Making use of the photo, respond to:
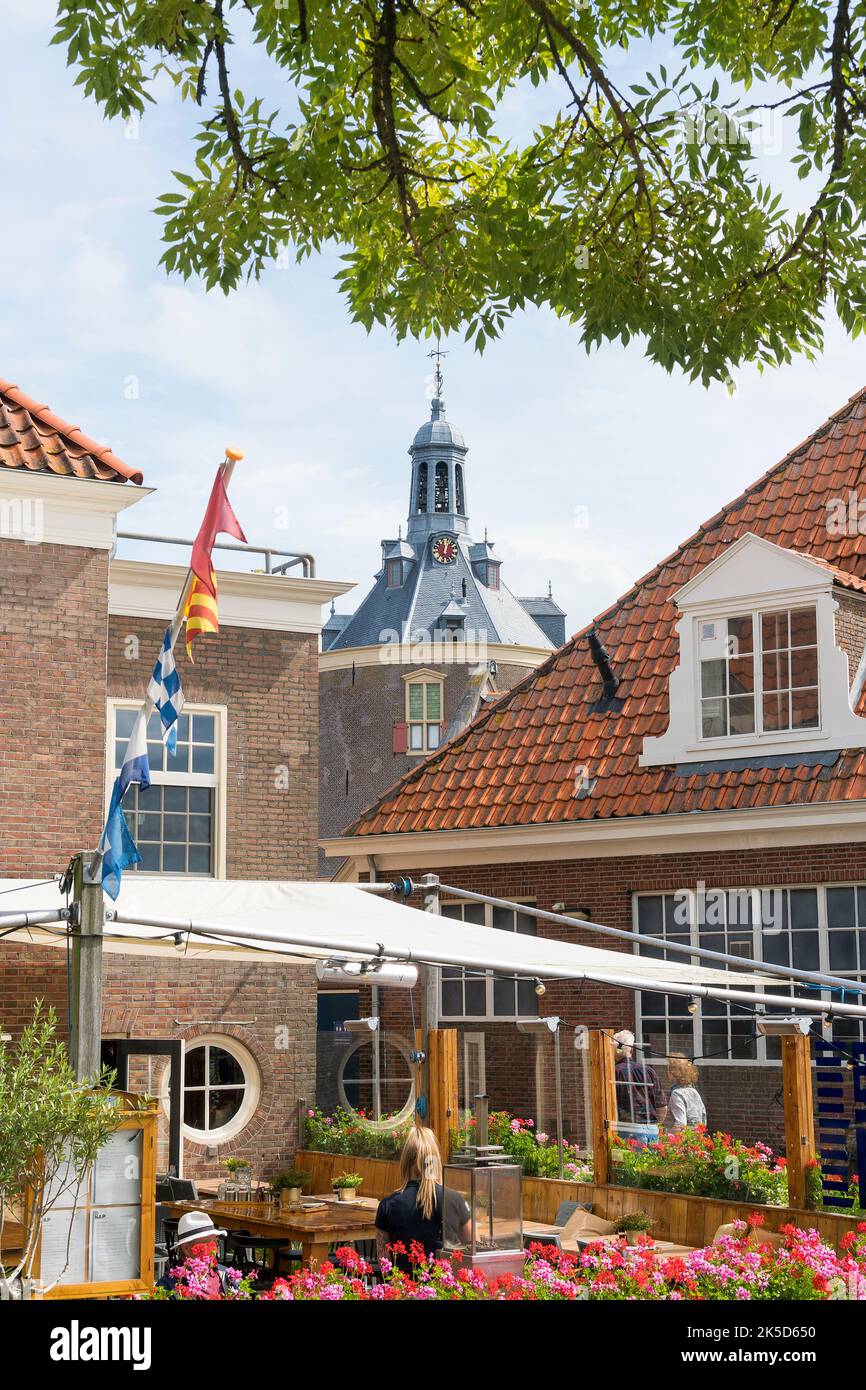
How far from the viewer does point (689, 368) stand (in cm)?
727

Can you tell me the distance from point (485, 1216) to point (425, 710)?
168 feet

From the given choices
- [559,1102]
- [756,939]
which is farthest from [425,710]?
[559,1102]

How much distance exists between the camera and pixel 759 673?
1719cm

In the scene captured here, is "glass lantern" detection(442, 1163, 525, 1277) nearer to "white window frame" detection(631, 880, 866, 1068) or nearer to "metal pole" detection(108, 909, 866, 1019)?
"metal pole" detection(108, 909, 866, 1019)

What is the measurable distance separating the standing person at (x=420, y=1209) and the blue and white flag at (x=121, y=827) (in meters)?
2.44

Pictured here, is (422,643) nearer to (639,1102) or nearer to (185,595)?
(639,1102)

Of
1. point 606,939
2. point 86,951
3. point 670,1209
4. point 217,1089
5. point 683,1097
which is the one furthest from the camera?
point 606,939

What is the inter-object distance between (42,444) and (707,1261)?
11.4 meters

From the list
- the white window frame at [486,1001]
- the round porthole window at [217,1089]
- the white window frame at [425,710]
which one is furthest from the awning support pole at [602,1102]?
the white window frame at [425,710]

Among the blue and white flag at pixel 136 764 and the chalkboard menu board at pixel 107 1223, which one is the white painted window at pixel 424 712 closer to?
the blue and white flag at pixel 136 764

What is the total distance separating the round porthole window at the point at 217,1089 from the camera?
17.4 metres

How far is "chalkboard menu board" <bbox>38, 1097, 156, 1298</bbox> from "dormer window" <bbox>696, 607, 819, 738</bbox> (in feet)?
35.9
